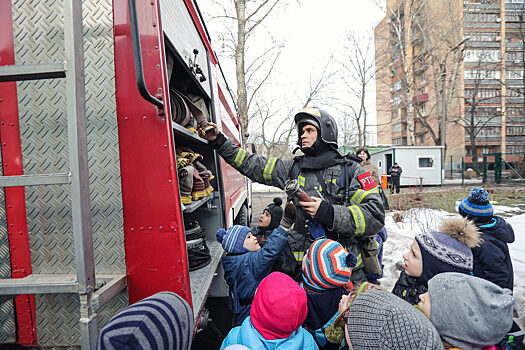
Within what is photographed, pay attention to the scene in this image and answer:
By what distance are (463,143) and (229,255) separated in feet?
145

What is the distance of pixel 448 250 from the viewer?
190 cm

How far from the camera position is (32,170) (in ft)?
5.01

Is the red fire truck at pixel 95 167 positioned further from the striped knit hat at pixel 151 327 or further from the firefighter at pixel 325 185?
the firefighter at pixel 325 185

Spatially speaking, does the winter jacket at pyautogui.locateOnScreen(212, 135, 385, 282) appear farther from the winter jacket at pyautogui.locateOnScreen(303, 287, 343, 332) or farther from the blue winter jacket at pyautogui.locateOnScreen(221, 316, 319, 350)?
the blue winter jacket at pyautogui.locateOnScreen(221, 316, 319, 350)

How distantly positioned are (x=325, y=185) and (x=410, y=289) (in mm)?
1011

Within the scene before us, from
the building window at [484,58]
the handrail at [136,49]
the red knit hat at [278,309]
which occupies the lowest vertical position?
the red knit hat at [278,309]

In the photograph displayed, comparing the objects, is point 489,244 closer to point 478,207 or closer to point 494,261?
point 494,261

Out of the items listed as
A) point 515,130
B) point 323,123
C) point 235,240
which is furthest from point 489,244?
point 515,130

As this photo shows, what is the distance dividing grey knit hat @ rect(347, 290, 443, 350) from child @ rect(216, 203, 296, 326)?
0.89 metres

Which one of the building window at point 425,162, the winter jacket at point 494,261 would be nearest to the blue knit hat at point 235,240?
the winter jacket at point 494,261

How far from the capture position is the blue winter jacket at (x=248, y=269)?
2.16 meters

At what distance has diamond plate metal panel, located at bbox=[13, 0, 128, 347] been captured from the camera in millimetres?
1509

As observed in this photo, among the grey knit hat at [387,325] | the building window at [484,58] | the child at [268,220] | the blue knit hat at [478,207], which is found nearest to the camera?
the grey knit hat at [387,325]

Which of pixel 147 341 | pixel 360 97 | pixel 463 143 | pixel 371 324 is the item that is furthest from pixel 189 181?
pixel 463 143
